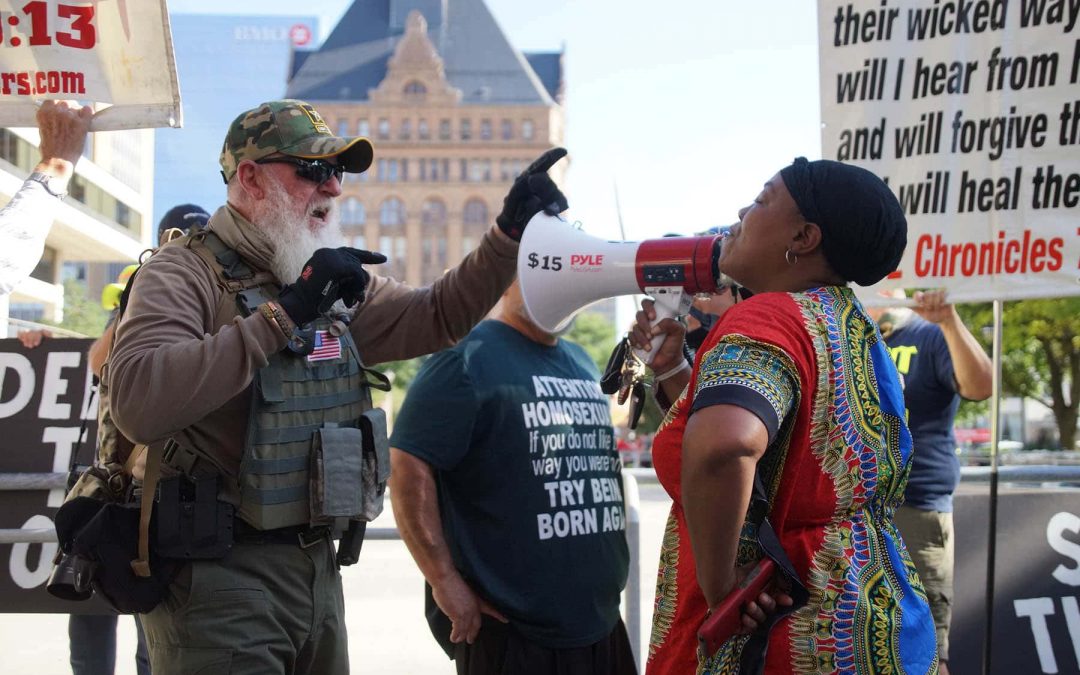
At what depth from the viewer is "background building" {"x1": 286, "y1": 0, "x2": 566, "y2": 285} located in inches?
4117

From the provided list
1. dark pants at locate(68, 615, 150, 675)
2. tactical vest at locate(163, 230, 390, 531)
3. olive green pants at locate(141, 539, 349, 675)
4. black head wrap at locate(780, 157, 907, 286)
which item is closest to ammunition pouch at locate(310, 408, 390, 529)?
tactical vest at locate(163, 230, 390, 531)

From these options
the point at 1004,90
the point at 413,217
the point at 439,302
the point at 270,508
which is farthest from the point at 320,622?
the point at 413,217

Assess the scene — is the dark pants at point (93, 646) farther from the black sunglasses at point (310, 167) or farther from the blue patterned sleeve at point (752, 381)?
the blue patterned sleeve at point (752, 381)

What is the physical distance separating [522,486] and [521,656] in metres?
0.51

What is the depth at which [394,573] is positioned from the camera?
8.00 metres

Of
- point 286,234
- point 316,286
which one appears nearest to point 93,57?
point 286,234

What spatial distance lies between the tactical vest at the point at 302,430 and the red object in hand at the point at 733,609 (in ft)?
3.16

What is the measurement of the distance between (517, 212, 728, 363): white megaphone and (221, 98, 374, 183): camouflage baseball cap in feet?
1.84

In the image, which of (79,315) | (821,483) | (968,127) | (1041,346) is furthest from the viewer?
(79,315)

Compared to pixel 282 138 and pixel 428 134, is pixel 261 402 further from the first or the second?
pixel 428 134

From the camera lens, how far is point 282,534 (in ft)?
8.52

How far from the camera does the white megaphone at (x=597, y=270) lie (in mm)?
2805

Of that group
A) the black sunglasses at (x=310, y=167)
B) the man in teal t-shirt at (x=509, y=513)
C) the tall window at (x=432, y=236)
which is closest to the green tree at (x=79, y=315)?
the man in teal t-shirt at (x=509, y=513)

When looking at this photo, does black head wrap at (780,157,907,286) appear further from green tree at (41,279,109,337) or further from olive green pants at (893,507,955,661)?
green tree at (41,279,109,337)
